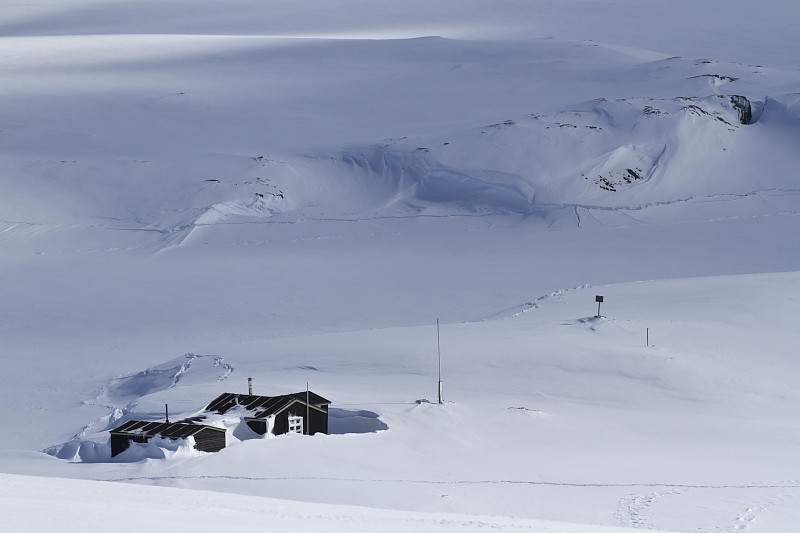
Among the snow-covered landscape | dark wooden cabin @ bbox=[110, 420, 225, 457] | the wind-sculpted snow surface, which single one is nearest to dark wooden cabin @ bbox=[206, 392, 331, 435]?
the snow-covered landscape

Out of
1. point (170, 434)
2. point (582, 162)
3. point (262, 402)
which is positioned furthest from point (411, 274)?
point (170, 434)

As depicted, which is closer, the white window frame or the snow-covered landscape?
the snow-covered landscape

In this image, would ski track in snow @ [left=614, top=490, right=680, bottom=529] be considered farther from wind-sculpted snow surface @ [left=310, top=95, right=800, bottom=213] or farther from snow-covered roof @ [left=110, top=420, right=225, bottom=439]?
wind-sculpted snow surface @ [left=310, top=95, right=800, bottom=213]

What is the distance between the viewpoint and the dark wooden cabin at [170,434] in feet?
48.1

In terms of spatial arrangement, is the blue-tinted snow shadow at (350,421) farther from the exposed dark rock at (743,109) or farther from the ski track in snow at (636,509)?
the exposed dark rock at (743,109)

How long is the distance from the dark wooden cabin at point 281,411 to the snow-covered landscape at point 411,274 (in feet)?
1.10

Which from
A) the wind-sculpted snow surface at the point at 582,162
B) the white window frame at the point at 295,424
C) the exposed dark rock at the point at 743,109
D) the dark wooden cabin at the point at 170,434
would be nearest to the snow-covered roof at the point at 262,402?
the white window frame at the point at 295,424

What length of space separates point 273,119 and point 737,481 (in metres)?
30.3

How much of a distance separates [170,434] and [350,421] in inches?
117

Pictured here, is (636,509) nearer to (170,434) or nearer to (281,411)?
(281,411)

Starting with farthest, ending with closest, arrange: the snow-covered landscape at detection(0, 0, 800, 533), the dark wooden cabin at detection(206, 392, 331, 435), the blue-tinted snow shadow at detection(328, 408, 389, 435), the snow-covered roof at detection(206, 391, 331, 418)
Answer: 1. the blue-tinted snow shadow at detection(328, 408, 389, 435)
2. the snow-covered roof at detection(206, 391, 331, 418)
3. the dark wooden cabin at detection(206, 392, 331, 435)
4. the snow-covered landscape at detection(0, 0, 800, 533)

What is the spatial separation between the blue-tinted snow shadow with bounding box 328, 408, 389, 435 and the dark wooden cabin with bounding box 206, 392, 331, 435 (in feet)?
1.21

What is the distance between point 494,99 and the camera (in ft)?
143

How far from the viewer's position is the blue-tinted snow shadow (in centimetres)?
1641
